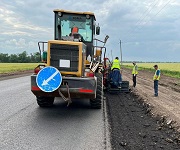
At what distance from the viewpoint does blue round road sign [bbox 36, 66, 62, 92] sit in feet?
24.7

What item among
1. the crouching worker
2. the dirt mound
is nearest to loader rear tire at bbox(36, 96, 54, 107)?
the dirt mound

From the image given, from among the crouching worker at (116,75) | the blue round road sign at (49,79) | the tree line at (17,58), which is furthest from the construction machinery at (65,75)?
the tree line at (17,58)

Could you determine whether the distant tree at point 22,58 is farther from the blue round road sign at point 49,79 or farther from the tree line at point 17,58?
the blue round road sign at point 49,79

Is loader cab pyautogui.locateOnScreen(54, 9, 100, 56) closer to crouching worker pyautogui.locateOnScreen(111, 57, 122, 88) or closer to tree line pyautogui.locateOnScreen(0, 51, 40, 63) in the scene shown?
crouching worker pyautogui.locateOnScreen(111, 57, 122, 88)

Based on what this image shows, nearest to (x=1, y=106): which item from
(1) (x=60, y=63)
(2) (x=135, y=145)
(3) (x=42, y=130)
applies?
(1) (x=60, y=63)

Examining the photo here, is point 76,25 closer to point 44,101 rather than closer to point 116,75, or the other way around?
point 44,101

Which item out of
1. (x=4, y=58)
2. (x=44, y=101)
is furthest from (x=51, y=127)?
(x=4, y=58)

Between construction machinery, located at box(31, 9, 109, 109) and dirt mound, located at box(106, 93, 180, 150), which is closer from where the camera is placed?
dirt mound, located at box(106, 93, 180, 150)

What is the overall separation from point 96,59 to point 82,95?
3529mm

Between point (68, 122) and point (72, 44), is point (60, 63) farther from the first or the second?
point (68, 122)

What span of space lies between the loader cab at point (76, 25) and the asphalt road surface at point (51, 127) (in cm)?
255

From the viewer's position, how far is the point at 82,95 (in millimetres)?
7879

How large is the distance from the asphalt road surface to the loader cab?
255 cm

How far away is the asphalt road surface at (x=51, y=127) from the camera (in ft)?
17.7
